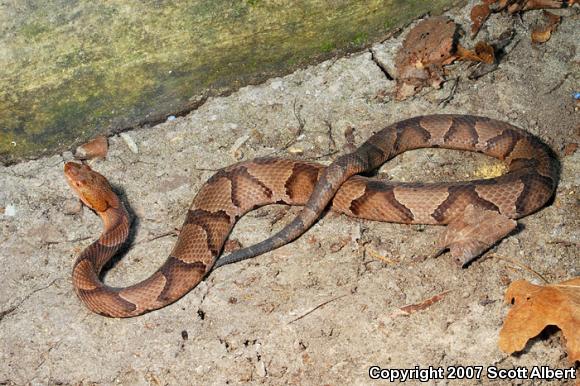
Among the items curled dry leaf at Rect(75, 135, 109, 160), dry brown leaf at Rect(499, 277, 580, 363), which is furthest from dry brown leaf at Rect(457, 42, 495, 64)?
curled dry leaf at Rect(75, 135, 109, 160)

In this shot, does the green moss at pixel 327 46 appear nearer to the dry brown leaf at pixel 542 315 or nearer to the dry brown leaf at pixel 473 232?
the dry brown leaf at pixel 473 232

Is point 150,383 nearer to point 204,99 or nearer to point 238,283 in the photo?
point 238,283

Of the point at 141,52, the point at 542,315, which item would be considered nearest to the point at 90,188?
the point at 141,52

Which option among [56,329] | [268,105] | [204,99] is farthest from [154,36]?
[56,329]

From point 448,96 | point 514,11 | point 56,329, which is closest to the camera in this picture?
point 56,329

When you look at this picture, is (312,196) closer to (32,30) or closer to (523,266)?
(523,266)
